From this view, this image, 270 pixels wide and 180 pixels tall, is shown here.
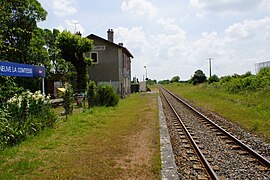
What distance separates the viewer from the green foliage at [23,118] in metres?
7.92

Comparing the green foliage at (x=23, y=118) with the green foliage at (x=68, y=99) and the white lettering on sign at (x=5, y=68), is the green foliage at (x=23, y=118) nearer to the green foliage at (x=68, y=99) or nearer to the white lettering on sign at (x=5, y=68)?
the white lettering on sign at (x=5, y=68)

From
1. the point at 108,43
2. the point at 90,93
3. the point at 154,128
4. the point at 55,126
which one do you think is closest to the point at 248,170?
the point at 154,128

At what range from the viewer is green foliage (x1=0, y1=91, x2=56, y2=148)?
26.0 feet

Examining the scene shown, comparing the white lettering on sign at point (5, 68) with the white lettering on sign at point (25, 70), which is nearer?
the white lettering on sign at point (5, 68)

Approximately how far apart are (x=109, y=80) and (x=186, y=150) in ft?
82.4

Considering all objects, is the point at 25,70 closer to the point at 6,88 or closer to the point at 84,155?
the point at 6,88

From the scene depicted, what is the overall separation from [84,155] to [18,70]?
12.5 ft

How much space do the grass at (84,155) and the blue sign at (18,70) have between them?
209cm

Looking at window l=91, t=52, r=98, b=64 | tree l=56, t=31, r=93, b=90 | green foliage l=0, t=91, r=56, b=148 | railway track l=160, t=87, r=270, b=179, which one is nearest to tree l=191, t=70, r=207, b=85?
window l=91, t=52, r=98, b=64

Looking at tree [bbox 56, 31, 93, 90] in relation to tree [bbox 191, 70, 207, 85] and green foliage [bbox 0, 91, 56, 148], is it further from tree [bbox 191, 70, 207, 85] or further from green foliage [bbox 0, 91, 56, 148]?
tree [bbox 191, 70, 207, 85]

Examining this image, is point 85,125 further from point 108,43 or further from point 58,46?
point 108,43

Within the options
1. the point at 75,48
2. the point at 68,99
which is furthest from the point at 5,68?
the point at 75,48

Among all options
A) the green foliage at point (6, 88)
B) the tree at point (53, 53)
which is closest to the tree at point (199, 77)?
the tree at point (53, 53)

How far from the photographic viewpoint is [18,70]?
915 cm
